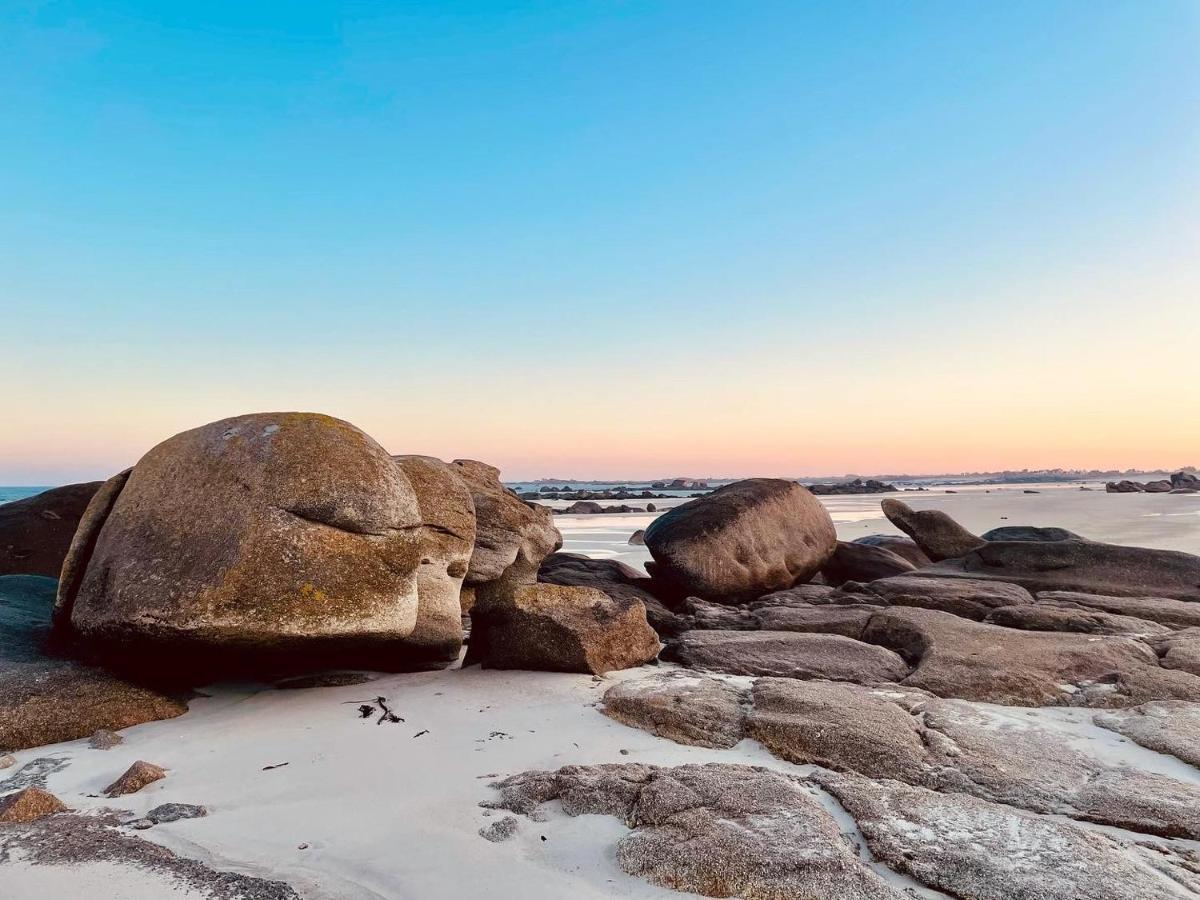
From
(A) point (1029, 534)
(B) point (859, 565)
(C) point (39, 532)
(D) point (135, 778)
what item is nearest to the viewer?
(D) point (135, 778)

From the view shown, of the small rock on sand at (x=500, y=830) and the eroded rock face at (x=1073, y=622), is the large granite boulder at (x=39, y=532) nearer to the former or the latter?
the small rock on sand at (x=500, y=830)

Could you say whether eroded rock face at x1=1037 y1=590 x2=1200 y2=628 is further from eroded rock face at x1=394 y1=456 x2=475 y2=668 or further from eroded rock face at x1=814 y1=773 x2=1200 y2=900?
eroded rock face at x1=394 y1=456 x2=475 y2=668

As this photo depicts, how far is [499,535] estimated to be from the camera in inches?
335

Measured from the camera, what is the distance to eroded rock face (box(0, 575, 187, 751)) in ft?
16.3

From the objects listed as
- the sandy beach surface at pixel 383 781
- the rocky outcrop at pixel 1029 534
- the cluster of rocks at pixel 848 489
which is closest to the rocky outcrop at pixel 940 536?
the rocky outcrop at pixel 1029 534

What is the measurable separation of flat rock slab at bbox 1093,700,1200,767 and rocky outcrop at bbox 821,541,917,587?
7430 millimetres

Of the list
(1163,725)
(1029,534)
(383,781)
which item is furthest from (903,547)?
(383,781)

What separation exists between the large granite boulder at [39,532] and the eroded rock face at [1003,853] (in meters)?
11.5

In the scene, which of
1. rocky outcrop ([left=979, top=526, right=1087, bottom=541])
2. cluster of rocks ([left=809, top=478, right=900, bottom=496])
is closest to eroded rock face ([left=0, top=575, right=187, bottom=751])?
rocky outcrop ([left=979, top=526, right=1087, bottom=541])

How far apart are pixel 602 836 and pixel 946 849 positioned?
5.20 feet

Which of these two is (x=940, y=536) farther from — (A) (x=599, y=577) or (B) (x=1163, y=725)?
(B) (x=1163, y=725)

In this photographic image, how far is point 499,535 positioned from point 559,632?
7.53 feet

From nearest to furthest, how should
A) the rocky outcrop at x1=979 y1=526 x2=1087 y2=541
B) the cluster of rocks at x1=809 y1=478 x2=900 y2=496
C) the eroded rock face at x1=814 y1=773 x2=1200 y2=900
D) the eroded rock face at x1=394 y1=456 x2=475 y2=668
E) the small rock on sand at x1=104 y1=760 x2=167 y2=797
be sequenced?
the eroded rock face at x1=814 y1=773 x2=1200 y2=900, the small rock on sand at x1=104 y1=760 x2=167 y2=797, the eroded rock face at x1=394 y1=456 x2=475 y2=668, the rocky outcrop at x1=979 y1=526 x2=1087 y2=541, the cluster of rocks at x1=809 y1=478 x2=900 y2=496

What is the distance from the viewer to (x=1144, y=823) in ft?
11.9
